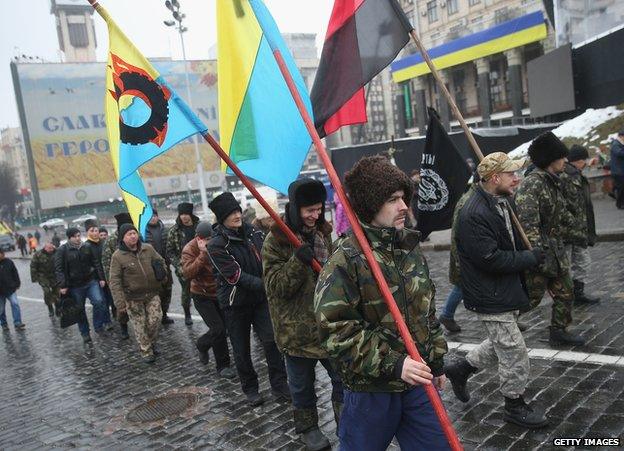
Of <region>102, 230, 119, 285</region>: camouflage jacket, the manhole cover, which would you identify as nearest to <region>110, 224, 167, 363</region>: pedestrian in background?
<region>102, 230, 119, 285</region>: camouflage jacket

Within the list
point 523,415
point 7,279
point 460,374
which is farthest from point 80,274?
point 523,415

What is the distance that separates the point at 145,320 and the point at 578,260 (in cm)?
564

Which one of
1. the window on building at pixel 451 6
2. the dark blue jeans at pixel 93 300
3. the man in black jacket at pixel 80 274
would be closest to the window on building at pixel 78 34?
the window on building at pixel 451 6

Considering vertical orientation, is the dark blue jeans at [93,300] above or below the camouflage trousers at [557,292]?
below

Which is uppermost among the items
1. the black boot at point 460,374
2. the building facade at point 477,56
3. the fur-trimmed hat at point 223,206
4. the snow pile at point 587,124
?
the building facade at point 477,56

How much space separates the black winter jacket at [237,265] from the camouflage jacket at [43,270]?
27.5ft

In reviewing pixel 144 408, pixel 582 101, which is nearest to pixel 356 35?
pixel 144 408

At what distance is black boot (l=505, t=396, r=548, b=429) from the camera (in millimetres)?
3617

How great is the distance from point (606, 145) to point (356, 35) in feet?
48.5

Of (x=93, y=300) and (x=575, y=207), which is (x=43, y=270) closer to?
(x=93, y=300)

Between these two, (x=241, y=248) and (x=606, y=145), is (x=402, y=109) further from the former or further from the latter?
(x=241, y=248)

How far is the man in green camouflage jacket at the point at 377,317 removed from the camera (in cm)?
234

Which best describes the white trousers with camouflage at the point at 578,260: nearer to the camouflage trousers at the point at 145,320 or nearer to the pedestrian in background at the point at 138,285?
the pedestrian in background at the point at 138,285

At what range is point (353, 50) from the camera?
414 centimetres
